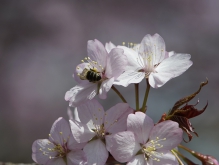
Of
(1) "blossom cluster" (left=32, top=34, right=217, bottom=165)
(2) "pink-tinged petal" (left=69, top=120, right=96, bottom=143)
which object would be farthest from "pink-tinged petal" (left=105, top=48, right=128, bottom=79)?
(2) "pink-tinged petal" (left=69, top=120, right=96, bottom=143)

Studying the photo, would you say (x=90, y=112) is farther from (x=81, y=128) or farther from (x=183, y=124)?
(x=183, y=124)

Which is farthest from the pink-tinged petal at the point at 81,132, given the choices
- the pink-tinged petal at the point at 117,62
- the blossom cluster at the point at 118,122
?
the pink-tinged petal at the point at 117,62

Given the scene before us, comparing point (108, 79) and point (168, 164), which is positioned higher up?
point (108, 79)

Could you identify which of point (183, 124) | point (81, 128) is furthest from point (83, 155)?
point (183, 124)

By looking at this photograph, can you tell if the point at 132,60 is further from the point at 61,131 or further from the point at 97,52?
the point at 61,131

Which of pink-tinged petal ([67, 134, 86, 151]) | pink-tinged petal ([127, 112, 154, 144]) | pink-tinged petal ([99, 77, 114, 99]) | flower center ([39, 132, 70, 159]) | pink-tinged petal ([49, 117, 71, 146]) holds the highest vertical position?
pink-tinged petal ([99, 77, 114, 99])

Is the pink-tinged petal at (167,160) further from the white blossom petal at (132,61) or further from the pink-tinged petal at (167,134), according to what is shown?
the white blossom petal at (132,61)

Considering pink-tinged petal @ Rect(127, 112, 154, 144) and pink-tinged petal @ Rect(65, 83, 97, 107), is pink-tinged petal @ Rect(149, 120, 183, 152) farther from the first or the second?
pink-tinged petal @ Rect(65, 83, 97, 107)
